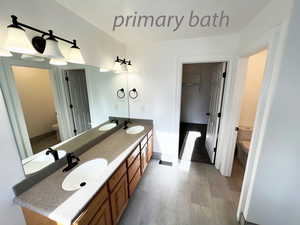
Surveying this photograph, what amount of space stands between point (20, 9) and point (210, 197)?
2.95m

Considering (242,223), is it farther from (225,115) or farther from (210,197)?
(225,115)

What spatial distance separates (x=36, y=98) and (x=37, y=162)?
59 centimetres

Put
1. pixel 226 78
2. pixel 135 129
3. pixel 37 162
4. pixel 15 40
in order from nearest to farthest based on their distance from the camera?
pixel 15 40, pixel 37 162, pixel 226 78, pixel 135 129

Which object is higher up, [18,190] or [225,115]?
[225,115]

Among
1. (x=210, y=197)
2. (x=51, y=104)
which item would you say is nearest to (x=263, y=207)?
(x=210, y=197)

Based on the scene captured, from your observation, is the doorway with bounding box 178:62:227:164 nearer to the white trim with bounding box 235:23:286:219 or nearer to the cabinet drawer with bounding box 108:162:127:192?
the white trim with bounding box 235:23:286:219

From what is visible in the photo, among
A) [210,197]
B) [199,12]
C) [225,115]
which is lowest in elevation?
[210,197]

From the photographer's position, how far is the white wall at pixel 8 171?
2.86 feet

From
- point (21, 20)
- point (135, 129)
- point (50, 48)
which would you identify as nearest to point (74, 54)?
point (50, 48)

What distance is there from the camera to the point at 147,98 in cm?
258

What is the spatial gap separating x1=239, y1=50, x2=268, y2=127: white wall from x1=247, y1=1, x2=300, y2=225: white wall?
1.80 metres

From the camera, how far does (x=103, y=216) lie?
1127 mm

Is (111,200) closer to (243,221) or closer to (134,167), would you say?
(134,167)

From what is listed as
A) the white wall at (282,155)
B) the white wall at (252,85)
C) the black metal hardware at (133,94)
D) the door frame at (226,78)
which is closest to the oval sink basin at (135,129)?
the black metal hardware at (133,94)
